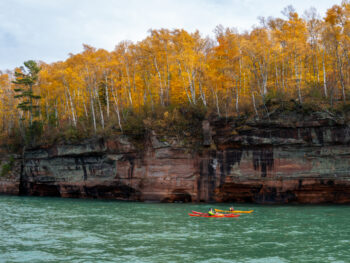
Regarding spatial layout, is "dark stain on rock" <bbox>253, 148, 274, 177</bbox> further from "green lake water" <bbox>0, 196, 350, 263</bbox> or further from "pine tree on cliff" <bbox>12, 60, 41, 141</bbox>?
"pine tree on cliff" <bbox>12, 60, 41, 141</bbox>

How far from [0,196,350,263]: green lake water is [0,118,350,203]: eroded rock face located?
155 inches

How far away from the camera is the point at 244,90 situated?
41250mm

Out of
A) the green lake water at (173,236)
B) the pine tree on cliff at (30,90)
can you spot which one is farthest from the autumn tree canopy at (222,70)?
the green lake water at (173,236)

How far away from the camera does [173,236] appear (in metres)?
19.4

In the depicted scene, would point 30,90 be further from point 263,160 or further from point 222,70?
point 263,160

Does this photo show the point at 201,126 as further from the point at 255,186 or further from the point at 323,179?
the point at 323,179

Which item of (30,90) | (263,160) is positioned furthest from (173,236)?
(30,90)

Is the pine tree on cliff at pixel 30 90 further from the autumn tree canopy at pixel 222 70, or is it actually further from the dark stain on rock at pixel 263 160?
the dark stain on rock at pixel 263 160

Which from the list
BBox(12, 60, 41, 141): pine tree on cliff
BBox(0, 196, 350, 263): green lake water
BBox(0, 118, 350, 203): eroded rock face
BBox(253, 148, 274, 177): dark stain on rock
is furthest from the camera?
BBox(12, 60, 41, 141): pine tree on cliff

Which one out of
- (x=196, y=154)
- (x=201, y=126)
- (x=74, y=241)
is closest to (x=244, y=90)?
(x=201, y=126)

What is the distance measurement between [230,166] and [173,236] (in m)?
16.8

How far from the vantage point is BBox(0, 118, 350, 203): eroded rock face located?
3247cm

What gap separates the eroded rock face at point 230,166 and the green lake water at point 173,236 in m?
3.95

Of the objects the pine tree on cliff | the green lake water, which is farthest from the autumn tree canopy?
the green lake water
